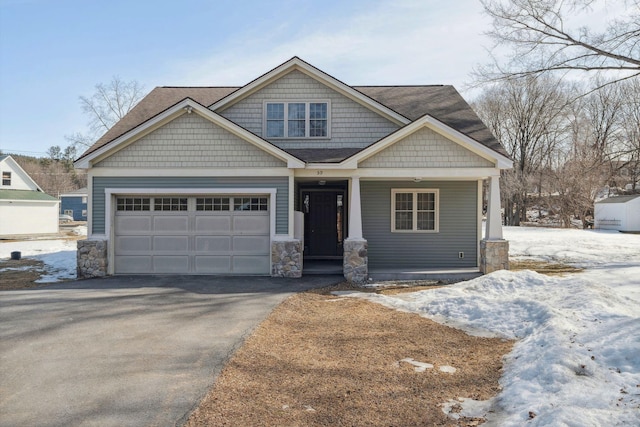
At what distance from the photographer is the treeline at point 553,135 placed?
36.6 m


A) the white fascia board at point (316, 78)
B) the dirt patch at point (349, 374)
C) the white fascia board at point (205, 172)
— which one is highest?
the white fascia board at point (316, 78)

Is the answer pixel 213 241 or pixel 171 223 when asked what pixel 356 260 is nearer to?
pixel 213 241

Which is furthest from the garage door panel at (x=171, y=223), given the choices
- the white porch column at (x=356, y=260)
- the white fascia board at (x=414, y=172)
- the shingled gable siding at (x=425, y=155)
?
the shingled gable siding at (x=425, y=155)

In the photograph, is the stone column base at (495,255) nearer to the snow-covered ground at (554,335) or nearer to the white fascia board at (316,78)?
the snow-covered ground at (554,335)

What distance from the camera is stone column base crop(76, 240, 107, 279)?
11.5m

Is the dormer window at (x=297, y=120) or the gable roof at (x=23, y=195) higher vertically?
the dormer window at (x=297, y=120)

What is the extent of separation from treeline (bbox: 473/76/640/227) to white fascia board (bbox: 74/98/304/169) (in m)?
29.8

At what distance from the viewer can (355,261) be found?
1137cm

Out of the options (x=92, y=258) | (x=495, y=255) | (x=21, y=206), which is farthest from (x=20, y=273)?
(x=21, y=206)

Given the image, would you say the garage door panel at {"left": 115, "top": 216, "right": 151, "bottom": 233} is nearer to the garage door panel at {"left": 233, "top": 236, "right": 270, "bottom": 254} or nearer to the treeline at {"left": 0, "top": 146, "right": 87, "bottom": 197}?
the garage door panel at {"left": 233, "top": 236, "right": 270, "bottom": 254}

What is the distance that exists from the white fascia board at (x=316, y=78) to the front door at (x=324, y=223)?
10.5ft

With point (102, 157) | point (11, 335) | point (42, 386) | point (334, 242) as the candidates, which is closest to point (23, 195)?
point (102, 157)

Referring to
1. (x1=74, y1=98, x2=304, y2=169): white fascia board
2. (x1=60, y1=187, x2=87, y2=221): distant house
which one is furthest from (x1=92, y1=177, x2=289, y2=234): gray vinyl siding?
(x1=60, y1=187, x2=87, y2=221): distant house

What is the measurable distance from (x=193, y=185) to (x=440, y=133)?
6.65 meters
